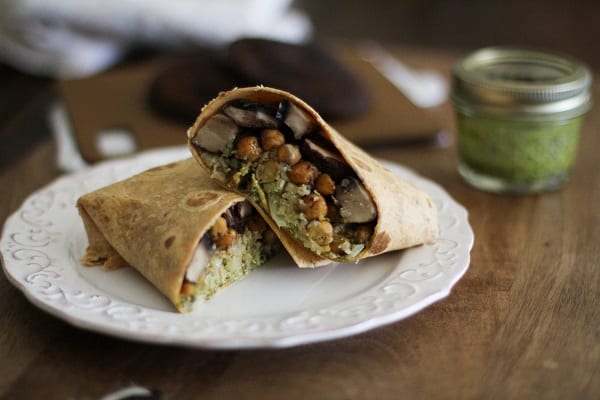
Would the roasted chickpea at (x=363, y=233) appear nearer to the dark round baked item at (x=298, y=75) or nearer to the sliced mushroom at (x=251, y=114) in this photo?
the sliced mushroom at (x=251, y=114)

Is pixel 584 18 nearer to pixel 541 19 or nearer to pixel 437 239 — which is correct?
pixel 541 19

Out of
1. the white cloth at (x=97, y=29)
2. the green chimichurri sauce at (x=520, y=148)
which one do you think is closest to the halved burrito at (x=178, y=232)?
the green chimichurri sauce at (x=520, y=148)

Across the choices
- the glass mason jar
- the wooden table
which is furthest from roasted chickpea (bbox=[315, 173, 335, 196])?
the glass mason jar

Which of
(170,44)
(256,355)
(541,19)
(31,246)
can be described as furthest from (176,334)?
(541,19)

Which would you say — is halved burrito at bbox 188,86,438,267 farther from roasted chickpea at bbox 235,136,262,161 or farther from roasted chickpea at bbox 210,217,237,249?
roasted chickpea at bbox 210,217,237,249

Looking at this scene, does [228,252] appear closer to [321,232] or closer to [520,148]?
[321,232]

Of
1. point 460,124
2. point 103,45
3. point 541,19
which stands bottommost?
point 541,19

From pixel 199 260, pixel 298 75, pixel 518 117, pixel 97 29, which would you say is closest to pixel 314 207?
pixel 199 260
